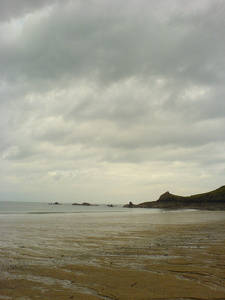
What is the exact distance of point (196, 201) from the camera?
3807 inches

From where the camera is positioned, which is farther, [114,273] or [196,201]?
[196,201]

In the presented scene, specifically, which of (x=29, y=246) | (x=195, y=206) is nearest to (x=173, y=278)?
(x=29, y=246)

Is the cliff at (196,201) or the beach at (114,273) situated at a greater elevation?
the beach at (114,273)

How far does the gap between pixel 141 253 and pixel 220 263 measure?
10.2 feet

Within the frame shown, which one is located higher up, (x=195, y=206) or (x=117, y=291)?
(x=117, y=291)

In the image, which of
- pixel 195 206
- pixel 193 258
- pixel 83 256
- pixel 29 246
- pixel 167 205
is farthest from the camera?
pixel 167 205

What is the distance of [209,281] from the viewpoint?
5855 millimetres

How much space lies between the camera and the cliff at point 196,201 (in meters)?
85.4

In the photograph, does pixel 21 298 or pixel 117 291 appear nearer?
pixel 21 298

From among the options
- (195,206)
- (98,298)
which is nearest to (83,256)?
(98,298)

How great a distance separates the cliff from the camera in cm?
8537

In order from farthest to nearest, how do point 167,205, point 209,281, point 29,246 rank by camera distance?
point 167,205, point 29,246, point 209,281

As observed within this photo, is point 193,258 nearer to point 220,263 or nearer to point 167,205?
point 220,263

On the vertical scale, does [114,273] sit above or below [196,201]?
above
